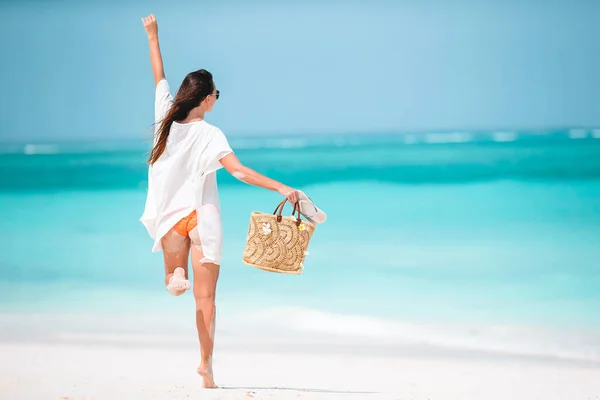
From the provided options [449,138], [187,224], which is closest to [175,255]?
[187,224]

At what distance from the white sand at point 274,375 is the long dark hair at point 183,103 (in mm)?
905

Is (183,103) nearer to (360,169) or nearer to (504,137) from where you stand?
(360,169)

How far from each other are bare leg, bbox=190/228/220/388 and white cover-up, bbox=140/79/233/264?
53 millimetres

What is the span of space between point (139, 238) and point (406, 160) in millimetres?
14260

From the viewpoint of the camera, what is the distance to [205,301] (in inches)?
126

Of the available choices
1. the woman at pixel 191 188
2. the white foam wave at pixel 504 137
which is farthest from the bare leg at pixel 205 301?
the white foam wave at pixel 504 137

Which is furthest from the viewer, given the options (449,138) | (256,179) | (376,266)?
(449,138)

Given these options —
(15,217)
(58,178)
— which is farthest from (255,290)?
(58,178)

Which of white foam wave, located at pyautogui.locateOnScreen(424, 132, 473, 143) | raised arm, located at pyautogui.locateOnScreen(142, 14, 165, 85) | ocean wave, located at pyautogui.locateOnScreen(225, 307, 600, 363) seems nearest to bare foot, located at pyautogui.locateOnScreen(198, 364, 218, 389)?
raised arm, located at pyautogui.locateOnScreen(142, 14, 165, 85)

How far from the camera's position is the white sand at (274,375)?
3.28m

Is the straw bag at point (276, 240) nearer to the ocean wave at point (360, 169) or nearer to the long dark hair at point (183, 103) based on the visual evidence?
the long dark hair at point (183, 103)

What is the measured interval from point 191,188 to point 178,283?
345 mm

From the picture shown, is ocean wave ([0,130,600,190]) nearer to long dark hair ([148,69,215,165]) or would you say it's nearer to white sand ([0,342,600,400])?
white sand ([0,342,600,400])

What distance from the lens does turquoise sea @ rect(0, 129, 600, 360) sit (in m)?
5.04
